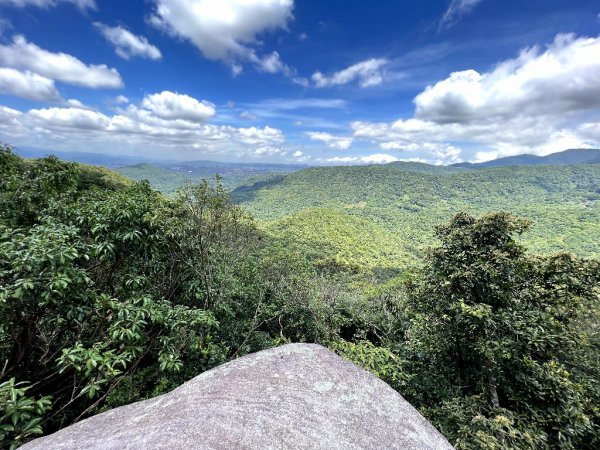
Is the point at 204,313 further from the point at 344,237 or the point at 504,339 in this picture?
the point at 344,237

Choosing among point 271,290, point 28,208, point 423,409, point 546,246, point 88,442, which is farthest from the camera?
point 546,246

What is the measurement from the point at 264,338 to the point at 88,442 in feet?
29.2

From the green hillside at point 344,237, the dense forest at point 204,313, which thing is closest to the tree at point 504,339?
the dense forest at point 204,313

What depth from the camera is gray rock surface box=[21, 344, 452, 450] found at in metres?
3.49

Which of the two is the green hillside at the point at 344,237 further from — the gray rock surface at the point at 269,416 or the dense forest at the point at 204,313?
Result: the gray rock surface at the point at 269,416

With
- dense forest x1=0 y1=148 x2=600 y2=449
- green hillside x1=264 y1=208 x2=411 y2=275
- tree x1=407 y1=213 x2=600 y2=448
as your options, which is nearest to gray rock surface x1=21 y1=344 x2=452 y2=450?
dense forest x1=0 y1=148 x2=600 y2=449

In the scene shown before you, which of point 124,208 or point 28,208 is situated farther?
point 28,208

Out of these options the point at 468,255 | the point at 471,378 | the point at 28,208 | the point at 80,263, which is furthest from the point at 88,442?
the point at 471,378

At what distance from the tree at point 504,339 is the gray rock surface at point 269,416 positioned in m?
4.08

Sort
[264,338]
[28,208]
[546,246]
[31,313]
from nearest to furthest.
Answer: [31,313] < [28,208] < [264,338] < [546,246]

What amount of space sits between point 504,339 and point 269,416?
22.7 ft

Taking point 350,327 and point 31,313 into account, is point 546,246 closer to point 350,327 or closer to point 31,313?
point 350,327

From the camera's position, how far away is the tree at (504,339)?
7.84 meters

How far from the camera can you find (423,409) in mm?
9031
